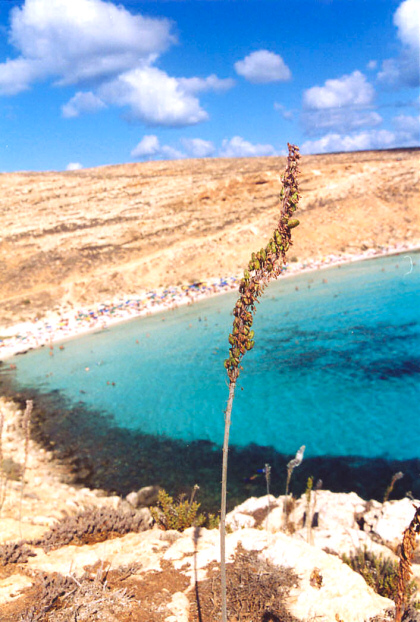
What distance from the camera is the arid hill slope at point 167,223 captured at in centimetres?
4056

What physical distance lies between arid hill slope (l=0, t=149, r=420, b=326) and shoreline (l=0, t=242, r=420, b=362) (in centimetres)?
205

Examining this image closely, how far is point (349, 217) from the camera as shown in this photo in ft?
159

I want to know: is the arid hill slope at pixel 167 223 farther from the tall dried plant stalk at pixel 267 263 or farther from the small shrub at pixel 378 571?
the tall dried plant stalk at pixel 267 263

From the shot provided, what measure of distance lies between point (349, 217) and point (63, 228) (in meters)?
32.2

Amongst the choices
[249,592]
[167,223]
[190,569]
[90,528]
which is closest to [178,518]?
[90,528]

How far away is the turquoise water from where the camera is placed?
1338 cm

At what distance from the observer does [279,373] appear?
17.7 m

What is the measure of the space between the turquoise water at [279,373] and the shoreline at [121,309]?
1.74 meters

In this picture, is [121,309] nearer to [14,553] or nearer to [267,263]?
[14,553]

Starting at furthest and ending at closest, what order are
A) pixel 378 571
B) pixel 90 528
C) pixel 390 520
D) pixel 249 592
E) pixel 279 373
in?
pixel 279 373 → pixel 390 520 → pixel 90 528 → pixel 378 571 → pixel 249 592

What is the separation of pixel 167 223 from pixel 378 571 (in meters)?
43.8

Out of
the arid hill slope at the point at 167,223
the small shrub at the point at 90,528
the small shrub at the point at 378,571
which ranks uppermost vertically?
the arid hill slope at the point at 167,223

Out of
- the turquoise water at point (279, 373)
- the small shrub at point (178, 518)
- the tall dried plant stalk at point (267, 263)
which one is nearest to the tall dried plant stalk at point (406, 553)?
the tall dried plant stalk at point (267, 263)

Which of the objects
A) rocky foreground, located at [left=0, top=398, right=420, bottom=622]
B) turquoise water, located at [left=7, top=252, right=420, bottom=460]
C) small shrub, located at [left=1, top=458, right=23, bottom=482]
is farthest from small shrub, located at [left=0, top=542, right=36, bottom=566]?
turquoise water, located at [left=7, top=252, right=420, bottom=460]
